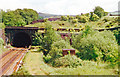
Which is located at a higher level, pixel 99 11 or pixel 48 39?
pixel 99 11

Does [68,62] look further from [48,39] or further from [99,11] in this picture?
[99,11]

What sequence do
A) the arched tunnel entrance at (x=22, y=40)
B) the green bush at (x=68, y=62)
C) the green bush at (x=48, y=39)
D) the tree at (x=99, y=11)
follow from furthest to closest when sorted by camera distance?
1. the tree at (x=99, y=11)
2. the arched tunnel entrance at (x=22, y=40)
3. the green bush at (x=48, y=39)
4. the green bush at (x=68, y=62)

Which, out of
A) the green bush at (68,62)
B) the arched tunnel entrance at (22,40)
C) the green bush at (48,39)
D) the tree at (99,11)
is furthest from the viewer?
the tree at (99,11)

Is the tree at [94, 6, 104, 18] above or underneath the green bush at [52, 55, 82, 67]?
above

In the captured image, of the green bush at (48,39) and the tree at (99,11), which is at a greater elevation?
the tree at (99,11)

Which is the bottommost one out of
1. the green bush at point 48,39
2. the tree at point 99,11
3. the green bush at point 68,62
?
the green bush at point 68,62

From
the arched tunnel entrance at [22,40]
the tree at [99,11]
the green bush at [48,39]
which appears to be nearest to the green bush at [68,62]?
the green bush at [48,39]

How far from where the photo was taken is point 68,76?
6098 millimetres

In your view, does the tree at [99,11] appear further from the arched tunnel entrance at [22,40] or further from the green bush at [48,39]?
the green bush at [48,39]

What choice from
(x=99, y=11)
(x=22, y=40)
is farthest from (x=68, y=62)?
(x=99, y=11)

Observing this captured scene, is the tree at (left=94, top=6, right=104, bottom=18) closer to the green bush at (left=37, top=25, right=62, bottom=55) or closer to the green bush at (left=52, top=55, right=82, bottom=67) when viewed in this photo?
the green bush at (left=37, top=25, right=62, bottom=55)

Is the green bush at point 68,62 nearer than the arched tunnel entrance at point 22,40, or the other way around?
the green bush at point 68,62

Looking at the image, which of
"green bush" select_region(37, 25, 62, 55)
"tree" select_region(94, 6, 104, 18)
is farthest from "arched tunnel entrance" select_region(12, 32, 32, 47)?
"tree" select_region(94, 6, 104, 18)

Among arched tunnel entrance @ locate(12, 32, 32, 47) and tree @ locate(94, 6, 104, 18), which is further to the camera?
tree @ locate(94, 6, 104, 18)
